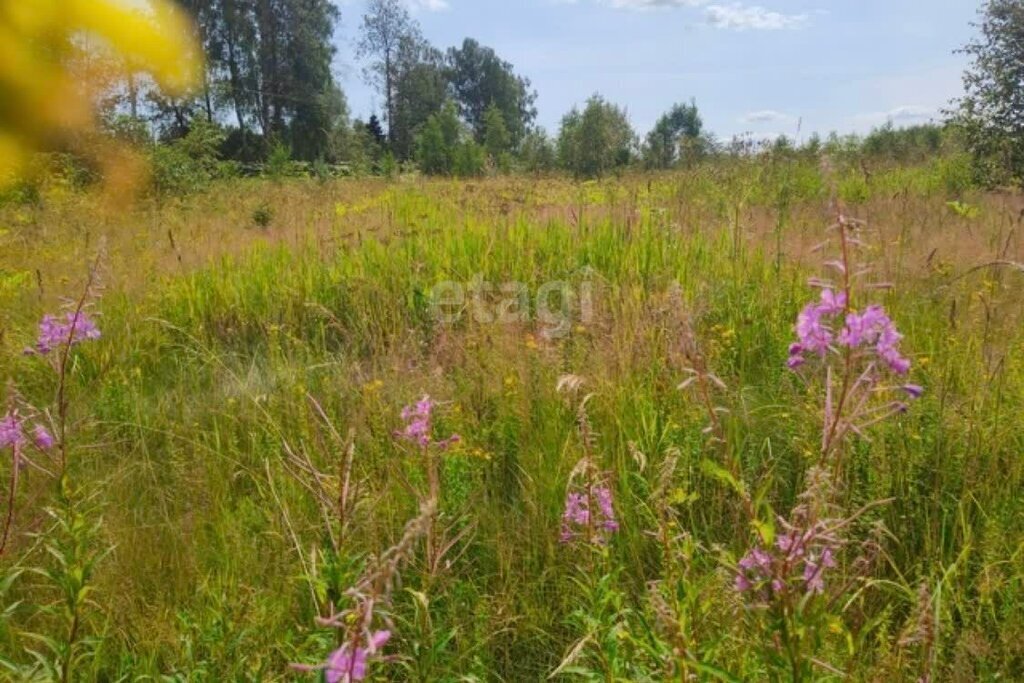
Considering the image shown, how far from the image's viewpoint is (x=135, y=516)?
87.7 inches

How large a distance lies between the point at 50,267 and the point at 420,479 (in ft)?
15.8

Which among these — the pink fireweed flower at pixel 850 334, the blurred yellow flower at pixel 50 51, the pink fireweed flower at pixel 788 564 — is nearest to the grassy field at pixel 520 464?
the pink fireweed flower at pixel 788 564

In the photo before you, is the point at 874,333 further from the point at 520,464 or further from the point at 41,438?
the point at 41,438

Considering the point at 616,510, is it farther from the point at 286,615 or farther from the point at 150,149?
the point at 150,149

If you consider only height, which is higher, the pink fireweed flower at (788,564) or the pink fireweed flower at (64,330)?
the pink fireweed flower at (64,330)

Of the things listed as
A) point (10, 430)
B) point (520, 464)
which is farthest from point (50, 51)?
point (520, 464)

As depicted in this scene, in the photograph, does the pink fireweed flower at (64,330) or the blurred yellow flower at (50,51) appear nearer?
the blurred yellow flower at (50,51)

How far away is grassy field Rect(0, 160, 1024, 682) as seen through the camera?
136 cm

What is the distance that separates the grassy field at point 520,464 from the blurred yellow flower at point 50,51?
556 mm

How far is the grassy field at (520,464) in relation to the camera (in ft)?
4.47

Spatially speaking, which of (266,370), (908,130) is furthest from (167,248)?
(908,130)

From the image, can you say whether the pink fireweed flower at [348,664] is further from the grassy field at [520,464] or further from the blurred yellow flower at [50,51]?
the blurred yellow flower at [50,51]

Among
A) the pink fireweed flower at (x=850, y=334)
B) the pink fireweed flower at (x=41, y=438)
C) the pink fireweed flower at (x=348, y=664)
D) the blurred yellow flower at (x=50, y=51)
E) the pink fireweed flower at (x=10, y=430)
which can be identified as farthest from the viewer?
the pink fireweed flower at (x=41, y=438)

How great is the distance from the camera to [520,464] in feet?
7.73
